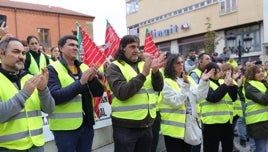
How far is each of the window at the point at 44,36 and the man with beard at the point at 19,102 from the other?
5129 centimetres

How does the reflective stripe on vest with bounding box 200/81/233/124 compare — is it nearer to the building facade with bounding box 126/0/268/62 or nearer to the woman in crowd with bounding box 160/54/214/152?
the woman in crowd with bounding box 160/54/214/152

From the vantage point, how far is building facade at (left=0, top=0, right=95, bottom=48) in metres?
51.0

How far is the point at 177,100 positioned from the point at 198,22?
3165 centimetres

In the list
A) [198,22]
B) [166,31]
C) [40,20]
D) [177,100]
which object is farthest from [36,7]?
[177,100]

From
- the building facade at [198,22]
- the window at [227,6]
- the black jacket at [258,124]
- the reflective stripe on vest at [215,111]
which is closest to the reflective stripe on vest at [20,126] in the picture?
the reflective stripe on vest at [215,111]

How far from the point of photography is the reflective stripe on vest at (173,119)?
199 inches

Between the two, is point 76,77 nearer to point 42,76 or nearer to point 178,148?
point 42,76

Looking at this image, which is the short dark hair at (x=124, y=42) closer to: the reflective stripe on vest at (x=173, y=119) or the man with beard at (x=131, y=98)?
the man with beard at (x=131, y=98)

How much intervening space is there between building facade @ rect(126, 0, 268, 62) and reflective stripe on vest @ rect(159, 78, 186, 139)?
19.2m

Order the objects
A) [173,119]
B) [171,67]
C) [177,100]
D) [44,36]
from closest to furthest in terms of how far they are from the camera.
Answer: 1. [177,100]
2. [173,119]
3. [171,67]
4. [44,36]

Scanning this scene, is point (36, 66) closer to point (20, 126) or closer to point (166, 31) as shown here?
point (20, 126)

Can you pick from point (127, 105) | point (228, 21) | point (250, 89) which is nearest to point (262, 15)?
point (228, 21)

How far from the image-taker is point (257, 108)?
6281 mm

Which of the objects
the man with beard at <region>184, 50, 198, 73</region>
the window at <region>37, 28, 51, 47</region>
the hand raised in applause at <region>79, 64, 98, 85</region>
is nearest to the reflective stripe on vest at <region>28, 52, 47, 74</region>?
the hand raised in applause at <region>79, 64, 98, 85</region>
